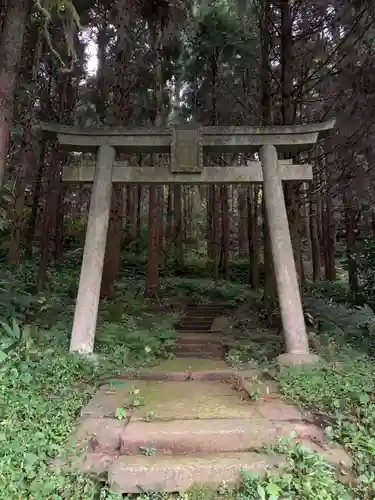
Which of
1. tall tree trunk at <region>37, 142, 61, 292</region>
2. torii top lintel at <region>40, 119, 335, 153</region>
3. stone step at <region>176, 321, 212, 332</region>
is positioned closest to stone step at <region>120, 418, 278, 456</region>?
torii top lintel at <region>40, 119, 335, 153</region>

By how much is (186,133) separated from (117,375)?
12.5ft

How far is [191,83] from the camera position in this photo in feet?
52.6

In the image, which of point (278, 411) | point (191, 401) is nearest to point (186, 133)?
point (191, 401)

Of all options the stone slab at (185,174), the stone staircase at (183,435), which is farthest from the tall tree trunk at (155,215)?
the stone staircase at (183,435)

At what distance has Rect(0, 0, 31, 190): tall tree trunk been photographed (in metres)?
4.92

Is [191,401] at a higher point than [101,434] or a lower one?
higher

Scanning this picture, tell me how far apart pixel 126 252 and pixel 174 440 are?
1549 cm

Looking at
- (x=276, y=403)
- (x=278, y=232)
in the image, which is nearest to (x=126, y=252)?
(x=278, y=232)

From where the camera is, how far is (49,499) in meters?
2.81

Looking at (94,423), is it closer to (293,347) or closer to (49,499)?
(49,499)

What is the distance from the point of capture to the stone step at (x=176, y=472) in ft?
9.52

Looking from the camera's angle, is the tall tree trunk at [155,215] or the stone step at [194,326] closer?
the stone step at [194,326]

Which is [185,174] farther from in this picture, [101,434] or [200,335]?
[101,434]

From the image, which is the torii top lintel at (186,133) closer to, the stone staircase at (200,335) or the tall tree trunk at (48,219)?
the tall tree trunk at (48,219)
